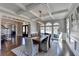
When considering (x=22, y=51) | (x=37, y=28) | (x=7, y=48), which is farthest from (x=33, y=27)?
(x=7, y=48)

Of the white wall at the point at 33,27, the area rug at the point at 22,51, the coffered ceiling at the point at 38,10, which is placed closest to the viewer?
the coffered ceiling at the point at 38,10

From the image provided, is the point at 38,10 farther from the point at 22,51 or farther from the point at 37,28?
the point at 22,51

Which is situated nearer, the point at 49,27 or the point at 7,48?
the point at 7,48

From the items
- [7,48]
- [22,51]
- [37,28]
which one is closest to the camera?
[7,48]

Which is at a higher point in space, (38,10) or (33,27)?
(38,10)

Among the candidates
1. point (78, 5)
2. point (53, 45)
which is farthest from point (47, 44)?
point (78, 5)

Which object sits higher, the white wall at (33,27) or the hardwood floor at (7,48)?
the white wall at (33,27)

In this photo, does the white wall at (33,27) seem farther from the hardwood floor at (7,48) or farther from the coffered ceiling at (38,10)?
the hardwood floor at (7,48)

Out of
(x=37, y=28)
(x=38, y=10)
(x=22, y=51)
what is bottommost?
(x=22, y=51)

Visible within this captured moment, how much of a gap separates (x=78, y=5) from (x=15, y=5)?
1480mm

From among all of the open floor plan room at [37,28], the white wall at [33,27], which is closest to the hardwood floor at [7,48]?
the open floor plan room at [37,28]

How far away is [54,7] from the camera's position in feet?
8.96

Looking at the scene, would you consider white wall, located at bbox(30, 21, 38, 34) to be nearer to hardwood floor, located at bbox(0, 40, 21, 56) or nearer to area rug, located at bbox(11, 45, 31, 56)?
area rug, located at bbox(11, 45, 31, 56)

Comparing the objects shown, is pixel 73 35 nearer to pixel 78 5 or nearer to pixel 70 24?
pixel 70 24
